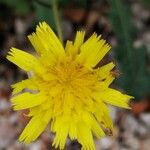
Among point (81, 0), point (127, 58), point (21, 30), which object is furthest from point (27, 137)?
point (21, 30)

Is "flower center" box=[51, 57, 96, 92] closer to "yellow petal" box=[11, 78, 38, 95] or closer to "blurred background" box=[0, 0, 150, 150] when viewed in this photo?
"yellow petal" box=[11, 78, 38, 95]

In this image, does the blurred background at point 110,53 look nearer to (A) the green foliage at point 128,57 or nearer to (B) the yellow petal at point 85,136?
(A) the green foliage at point 128,57

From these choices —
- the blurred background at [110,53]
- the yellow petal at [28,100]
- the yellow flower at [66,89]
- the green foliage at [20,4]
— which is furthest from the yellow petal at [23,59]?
the green foliage at [20,4]

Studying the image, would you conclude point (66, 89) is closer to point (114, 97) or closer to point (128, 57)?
point (114, 97)

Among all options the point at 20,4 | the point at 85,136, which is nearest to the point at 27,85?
the point at 85,136

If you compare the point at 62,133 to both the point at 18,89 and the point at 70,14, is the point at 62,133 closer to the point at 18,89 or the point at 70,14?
the point at 18,89

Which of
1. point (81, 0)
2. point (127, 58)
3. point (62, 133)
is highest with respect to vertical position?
point (81, 0)

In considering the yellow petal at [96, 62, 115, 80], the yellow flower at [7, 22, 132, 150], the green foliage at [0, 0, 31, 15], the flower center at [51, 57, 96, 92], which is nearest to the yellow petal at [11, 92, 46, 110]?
the yellow flower at [7, 22, 132, 150]
